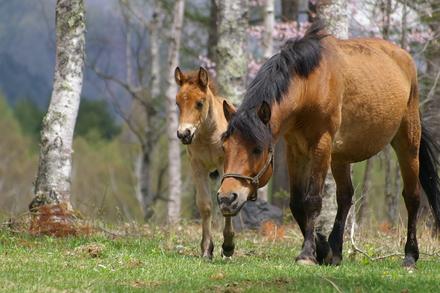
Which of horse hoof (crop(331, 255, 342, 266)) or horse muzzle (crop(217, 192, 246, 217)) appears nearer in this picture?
horse muzzle (crop(217, 192, 246, 217))

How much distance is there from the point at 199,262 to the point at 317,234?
132 centimetres

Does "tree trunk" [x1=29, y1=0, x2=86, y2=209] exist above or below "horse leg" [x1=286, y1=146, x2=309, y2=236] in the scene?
above

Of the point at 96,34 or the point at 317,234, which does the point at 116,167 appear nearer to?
the point at 96,34

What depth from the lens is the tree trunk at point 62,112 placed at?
7.96 meters

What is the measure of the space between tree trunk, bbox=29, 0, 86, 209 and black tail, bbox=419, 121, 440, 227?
15.8 feet

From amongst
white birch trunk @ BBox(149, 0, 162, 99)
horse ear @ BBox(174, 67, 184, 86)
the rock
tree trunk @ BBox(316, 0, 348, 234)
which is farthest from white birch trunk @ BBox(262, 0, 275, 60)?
horse ear @ BBox(174, 67, 184, 86)

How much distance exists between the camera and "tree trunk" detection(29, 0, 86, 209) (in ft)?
26.1

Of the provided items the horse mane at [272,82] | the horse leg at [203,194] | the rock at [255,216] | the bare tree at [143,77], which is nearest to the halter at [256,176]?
the horse mane at [272,82]

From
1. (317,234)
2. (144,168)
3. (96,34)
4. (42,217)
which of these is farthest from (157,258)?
(96,34)

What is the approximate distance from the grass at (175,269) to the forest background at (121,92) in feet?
3.31

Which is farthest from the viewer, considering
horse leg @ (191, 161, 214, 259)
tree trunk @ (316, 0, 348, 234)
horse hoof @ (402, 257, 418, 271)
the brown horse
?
tree trunk @ (316, 0, 348, 234)

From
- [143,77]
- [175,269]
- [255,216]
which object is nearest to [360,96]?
[175,269]

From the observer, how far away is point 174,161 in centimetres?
1719

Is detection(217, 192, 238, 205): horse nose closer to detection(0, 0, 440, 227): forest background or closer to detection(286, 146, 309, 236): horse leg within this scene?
detection(286, 146, 309, 236): horse leg
